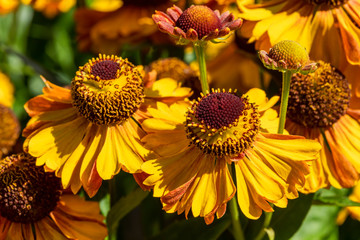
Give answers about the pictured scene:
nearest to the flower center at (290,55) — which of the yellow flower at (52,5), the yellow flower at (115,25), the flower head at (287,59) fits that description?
the flower head at (287,59)

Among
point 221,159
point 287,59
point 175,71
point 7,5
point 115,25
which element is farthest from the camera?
point 7,5

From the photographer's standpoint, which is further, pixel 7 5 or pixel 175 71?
pixel 7 5

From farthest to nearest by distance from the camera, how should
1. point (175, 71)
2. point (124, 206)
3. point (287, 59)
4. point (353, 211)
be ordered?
1. point (353, 211)
2. point (175, 71)
3. point (124, 206)
4. point (287, 59)

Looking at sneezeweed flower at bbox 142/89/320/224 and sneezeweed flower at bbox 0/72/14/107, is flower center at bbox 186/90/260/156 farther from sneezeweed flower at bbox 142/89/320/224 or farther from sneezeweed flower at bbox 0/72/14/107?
sneezeweed flower at bbox 0/72/14/107

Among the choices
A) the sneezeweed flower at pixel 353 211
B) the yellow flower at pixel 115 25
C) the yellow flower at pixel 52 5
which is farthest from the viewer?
the yellow flower at pixel 52 5

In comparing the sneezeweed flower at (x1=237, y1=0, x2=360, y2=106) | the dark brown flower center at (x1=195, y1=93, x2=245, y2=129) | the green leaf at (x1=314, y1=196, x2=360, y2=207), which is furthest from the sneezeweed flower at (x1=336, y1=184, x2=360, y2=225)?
the dark brown flower center at (x1=195, y1=93, x2=245, y2=129)

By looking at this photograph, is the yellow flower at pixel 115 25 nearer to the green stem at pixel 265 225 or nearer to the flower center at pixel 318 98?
the flower center at pixel 318 98

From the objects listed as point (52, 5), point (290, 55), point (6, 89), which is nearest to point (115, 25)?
point (52, 5)

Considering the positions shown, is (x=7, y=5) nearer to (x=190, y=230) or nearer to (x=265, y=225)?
(x=190, y=230)

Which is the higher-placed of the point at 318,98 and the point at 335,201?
the point at 318,98
